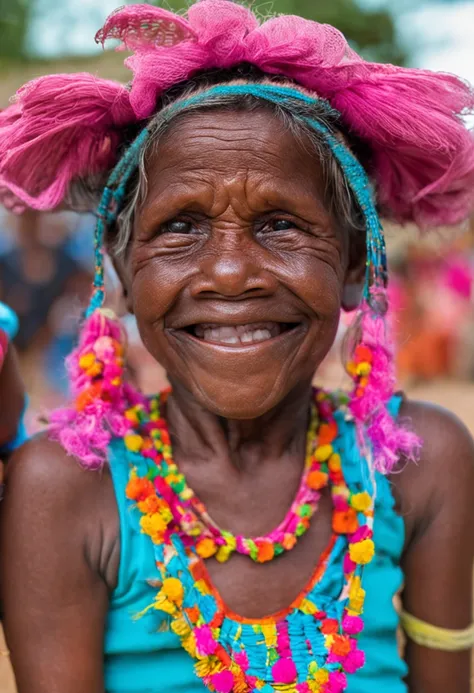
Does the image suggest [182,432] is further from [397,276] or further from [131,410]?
[397,276]

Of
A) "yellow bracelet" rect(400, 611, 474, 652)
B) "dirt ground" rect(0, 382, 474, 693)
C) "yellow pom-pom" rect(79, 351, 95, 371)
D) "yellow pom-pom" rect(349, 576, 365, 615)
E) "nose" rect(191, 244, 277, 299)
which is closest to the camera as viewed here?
"nose" rect(191, 244, 277, 299)

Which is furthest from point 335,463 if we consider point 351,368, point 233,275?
point 233,275

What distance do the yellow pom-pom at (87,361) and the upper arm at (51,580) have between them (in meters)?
0.29

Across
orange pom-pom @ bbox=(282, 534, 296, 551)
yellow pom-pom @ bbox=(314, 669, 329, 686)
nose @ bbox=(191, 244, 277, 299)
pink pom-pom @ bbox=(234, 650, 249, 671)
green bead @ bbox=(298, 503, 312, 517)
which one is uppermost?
nose @ bbox=(191, 244, 277, 299)

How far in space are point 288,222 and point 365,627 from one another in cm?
112

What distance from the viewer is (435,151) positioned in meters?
2.05

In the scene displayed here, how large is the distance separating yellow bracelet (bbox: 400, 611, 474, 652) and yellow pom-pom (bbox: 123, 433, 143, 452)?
963 mm

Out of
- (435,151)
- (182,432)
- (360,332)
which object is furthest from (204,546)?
(435,151)

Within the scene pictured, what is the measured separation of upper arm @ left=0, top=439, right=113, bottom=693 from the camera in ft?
6.20

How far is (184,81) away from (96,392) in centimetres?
85

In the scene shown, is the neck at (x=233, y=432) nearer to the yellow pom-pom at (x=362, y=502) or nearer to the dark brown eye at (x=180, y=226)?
the yellow pom-pom at (x=362, y=502)

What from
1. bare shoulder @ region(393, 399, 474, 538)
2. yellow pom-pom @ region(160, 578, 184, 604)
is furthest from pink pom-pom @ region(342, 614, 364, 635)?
yellow pom-pom @ region(160, 578, 184, 604)

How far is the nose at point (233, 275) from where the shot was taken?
5.90 ft

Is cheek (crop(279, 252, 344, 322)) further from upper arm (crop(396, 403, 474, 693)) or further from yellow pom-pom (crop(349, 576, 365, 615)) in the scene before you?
yellow pom-pom (crop(349, 576, 365, 615))
